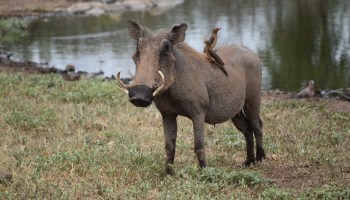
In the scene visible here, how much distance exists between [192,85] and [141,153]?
1728mm

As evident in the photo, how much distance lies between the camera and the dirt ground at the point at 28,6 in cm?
4775

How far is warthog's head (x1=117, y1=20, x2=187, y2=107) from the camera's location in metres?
6.21

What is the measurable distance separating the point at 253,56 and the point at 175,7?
39.5m

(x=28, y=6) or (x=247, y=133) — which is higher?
(x=247, y=133)

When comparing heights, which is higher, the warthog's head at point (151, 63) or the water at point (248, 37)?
the warthog's head at point (151, 63)

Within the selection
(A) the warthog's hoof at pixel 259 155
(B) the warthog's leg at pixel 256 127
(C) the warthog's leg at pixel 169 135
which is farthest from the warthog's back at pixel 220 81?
(A) the warthog's hoof at pixel 259 155

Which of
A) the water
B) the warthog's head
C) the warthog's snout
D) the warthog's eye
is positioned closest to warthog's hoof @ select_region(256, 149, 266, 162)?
the warthog's head

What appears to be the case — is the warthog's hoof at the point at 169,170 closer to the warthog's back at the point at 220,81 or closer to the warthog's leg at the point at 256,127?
the warthog's back at the point at 220,81

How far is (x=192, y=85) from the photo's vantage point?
7074 mm

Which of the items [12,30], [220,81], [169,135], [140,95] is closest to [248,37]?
[12,30]

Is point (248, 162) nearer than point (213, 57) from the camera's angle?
No

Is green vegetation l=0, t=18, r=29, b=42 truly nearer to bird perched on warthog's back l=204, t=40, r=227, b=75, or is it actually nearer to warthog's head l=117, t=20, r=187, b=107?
bird perched on warthog's back l=204, t=40, r=227, b=75

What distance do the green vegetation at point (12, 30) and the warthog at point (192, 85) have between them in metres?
27.8

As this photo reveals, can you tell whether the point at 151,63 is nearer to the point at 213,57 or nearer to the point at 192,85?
the point at 192,85
